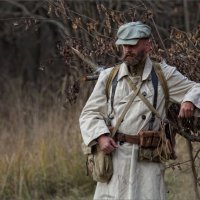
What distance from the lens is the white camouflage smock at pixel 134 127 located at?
6.13m

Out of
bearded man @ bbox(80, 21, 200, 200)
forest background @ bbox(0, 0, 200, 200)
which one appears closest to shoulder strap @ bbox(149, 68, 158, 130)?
bearded man @ bbox(80, 21, 200, 200)

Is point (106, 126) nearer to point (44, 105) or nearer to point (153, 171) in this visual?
point (153, 171)

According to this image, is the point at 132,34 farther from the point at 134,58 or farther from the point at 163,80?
the point at 163,80

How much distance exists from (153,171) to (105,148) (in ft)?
1.31

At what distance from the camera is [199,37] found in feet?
24.0

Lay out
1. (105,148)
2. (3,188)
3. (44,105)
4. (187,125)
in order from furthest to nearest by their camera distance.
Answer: (44,105)
(3,188)
(187,125)
(105,148)

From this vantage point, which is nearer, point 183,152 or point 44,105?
point 183,152

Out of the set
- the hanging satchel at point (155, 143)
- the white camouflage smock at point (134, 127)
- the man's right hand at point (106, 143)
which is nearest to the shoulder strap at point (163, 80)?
the white camouflage smock at point (134, 127)

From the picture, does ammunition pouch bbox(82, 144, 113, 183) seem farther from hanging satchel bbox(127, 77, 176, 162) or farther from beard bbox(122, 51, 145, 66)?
beard bbox(122, 51, 145, 66)

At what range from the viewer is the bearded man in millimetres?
6105

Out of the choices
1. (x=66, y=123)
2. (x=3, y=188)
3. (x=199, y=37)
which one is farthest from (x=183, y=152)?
(x=199, y=37)

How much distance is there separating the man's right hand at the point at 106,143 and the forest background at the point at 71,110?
809mm

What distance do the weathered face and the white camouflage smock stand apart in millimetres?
90

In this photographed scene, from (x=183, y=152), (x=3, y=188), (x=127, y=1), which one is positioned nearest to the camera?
(x=3, y=188)
